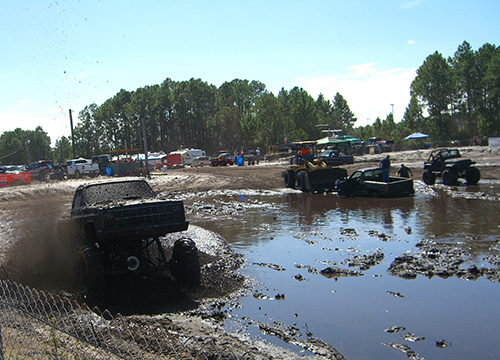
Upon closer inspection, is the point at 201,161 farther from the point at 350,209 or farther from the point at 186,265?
the point at 186,265

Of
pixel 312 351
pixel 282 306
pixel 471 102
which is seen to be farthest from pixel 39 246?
pixel 471 102

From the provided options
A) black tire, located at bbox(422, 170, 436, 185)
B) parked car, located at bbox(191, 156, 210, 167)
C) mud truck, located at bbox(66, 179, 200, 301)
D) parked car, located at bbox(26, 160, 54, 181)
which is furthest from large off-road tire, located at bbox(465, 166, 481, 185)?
parked car, located at bbox(191, 156, 210, 167)

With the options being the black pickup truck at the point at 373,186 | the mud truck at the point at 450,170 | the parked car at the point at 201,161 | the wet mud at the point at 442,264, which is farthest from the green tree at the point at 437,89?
the wet mud at the point at 442,264

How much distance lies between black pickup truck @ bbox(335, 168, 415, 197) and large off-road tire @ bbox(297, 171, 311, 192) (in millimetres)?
2680

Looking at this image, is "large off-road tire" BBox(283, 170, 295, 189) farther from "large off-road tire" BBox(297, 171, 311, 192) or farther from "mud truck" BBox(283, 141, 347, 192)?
"large off-road tire" BBox(297, 171, 311, 192)

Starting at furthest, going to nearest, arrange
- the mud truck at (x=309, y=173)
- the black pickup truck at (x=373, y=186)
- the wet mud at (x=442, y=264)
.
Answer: the mud truck at (x=309, y=173) → the black pickup truck at (x=373, y=186) → the wet mud at (x=442, y=264)

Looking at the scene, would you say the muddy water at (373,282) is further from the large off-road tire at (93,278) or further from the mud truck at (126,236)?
the large off-road tire at (93,278)

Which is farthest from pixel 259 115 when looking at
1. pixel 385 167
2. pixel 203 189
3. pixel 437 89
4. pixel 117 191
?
pixel 117 191

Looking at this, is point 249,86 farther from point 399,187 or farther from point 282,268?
point 282,268

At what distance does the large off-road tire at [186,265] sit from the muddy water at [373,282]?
108 cm

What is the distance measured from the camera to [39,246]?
35.5ft

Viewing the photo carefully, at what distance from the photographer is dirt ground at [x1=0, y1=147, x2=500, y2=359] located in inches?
230

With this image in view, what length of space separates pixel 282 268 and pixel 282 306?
2.29 m

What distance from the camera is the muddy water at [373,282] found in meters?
6.15
